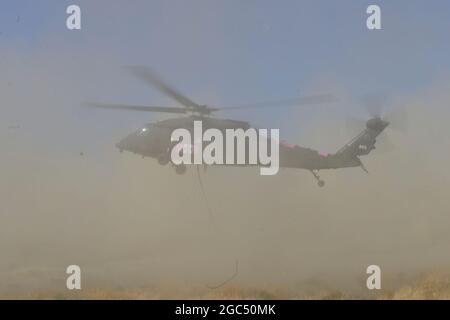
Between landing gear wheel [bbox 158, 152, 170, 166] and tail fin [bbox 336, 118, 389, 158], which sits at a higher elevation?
tail fin [bbox 336, 118, 389, 158]

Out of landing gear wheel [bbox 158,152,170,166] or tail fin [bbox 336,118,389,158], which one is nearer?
landing gear wheel [bbox 158,152,170,166]

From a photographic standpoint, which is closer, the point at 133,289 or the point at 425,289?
the point at 425,289

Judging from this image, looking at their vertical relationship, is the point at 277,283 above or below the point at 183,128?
below

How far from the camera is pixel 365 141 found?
27359 millimetres

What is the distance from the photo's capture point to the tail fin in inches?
1068

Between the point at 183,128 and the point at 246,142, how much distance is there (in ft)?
8.24

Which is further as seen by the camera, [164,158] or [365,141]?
[365,141]

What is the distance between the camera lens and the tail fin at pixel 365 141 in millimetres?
27131

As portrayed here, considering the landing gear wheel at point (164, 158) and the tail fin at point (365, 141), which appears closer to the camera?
the landing gear wheel at point (164, 158)

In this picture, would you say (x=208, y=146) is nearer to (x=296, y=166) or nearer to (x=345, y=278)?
(x=296, y=166)

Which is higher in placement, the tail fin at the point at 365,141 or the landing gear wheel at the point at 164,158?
the tail fin at the point at 365,141

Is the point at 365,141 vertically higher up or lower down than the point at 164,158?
higher up
